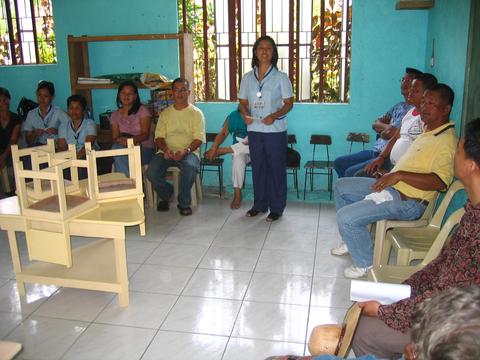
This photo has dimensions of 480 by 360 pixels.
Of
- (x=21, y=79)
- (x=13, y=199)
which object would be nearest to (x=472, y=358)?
(x=13, y=199)

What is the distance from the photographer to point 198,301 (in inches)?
116

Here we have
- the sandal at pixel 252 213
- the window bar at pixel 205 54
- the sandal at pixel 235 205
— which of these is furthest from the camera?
the window bar at pixel 205 54

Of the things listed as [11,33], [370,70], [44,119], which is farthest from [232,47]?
[11,33]

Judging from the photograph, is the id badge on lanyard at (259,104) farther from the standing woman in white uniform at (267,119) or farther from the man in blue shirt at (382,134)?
the man in blue shirt at (382,134)

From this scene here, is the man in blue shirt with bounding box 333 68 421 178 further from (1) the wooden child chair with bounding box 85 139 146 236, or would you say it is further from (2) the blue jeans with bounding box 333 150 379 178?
(1) the wooden child chair with bounding box 85 139 146 236

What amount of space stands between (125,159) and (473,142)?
353cm

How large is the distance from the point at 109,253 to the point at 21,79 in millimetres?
3434

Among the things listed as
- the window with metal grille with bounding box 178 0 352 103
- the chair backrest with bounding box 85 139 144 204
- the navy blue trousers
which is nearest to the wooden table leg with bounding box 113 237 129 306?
the chair backrest with bounding box 85 139 144 204

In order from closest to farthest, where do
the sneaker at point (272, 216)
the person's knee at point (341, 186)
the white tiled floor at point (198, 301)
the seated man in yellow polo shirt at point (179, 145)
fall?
the white tiled floor at point (198, 301) < the person's knee at point (341, 186) < the sneaker at point (272, 216) < the seated man in yellow polo shirt at point (179, 145)

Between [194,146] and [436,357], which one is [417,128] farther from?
[436,357]

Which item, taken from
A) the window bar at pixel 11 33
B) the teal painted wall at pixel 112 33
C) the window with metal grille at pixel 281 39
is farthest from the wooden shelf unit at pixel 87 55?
the window bar at pixel 11 33

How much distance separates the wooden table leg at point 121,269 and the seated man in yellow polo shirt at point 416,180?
135 centimetres

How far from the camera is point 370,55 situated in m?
4.83

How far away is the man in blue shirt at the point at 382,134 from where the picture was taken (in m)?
3.86
